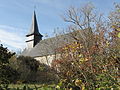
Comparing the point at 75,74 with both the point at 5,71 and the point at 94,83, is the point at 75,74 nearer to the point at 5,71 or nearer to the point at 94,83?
the point at 94,83

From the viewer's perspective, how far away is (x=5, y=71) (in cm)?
521

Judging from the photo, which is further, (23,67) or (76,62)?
(23,67)

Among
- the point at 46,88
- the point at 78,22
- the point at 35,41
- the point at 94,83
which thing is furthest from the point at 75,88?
the point at 35,41

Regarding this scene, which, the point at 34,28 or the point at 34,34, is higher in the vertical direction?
the point at 34,28

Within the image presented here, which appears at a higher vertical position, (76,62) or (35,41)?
(35,41)

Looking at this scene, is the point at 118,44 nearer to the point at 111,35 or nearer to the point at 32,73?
the point at 111,35

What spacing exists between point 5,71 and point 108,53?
2.98 metres

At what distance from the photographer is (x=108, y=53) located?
4855mm

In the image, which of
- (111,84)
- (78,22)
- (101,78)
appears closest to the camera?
(111,84)

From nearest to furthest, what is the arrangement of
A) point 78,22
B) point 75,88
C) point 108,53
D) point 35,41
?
point 75,88 < point 108,53 < point 78,22 < point 35,41

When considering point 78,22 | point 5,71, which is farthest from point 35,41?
point 5,71

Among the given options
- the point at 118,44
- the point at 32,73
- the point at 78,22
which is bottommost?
the point at 32,73

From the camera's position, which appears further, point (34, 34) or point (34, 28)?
point (34, 28)

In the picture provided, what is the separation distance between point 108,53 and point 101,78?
1.00 m
